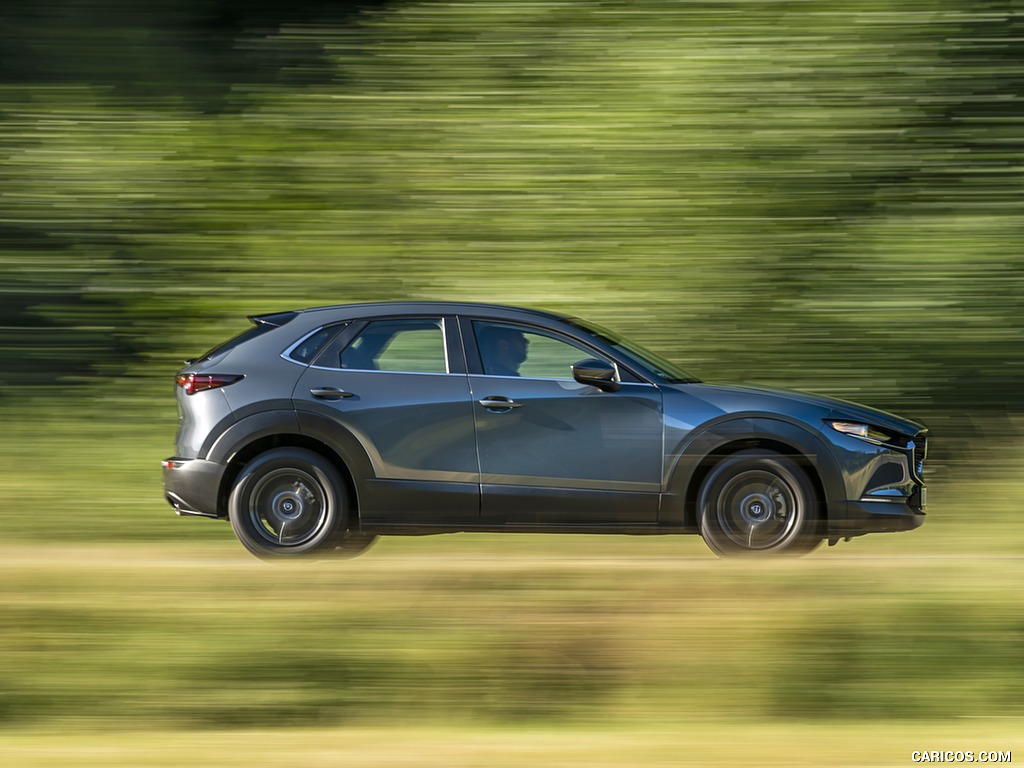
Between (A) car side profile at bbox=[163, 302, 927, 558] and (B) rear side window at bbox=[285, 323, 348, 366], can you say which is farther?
(B) rear side window at bbox=[285, 323, 348, 366]

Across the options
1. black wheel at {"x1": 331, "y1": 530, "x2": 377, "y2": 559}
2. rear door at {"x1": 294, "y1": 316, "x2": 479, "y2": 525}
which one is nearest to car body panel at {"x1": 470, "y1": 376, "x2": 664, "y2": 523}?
rear door at {"x1": 294, "y1": 316, "x2": 479, "y2": 525}

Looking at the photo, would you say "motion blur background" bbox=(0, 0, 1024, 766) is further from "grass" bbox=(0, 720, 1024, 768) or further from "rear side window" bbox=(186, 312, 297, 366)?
"grass" bbox=(0, 720, 1024, 768)

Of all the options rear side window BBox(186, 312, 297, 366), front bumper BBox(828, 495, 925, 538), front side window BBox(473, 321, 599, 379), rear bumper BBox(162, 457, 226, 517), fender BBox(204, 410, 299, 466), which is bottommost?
front bumper BBox(828, 495, 925, 538)

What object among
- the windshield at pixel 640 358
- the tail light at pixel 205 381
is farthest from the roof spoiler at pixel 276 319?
the windshield at pixel 640 358

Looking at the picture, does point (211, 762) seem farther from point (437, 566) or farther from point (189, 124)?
point (189, 124)

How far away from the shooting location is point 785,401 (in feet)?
23.2

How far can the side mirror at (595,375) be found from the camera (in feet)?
23.0

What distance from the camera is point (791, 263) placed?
1127 cm

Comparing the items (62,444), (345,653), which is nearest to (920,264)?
(345,653)

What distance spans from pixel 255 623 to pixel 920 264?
6.98 meters

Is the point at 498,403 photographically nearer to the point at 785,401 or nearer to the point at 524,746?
the point at 785,401

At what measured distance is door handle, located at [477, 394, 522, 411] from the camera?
7.00m

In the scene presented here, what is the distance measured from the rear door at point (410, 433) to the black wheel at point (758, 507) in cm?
130

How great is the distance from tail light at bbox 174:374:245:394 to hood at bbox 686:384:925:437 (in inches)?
98.9
